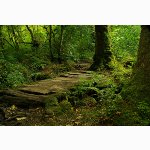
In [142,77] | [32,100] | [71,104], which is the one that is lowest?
[71,104]

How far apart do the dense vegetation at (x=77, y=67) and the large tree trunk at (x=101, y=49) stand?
3 cm

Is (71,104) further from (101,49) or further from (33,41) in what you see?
(33,41)

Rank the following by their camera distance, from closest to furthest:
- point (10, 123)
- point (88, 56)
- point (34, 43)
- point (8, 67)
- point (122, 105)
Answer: point (122, 105) → point (10, 123) → point (8, 67) → point (88, 56) → point (34, 43)

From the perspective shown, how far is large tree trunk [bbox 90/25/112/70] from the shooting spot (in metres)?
10.3

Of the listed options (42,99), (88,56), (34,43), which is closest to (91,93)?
(42,99)

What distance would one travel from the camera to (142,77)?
6098 mm

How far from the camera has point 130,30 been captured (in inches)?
414

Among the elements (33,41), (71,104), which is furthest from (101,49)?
(33,41)

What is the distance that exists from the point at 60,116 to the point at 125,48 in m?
4.86

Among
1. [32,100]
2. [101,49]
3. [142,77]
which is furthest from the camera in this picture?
[101,49]

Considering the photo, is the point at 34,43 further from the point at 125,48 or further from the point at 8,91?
the point at 8,91

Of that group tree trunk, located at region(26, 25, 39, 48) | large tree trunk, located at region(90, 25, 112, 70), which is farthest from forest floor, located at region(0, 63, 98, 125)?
tree trunk, located at region(26, 25, 39, 48)

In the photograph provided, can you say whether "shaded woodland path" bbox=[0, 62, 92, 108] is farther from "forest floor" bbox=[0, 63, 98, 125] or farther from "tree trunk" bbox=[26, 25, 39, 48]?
"tree trunk" bbox=[26, 25, 39, 48]

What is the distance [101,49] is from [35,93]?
133 inches
